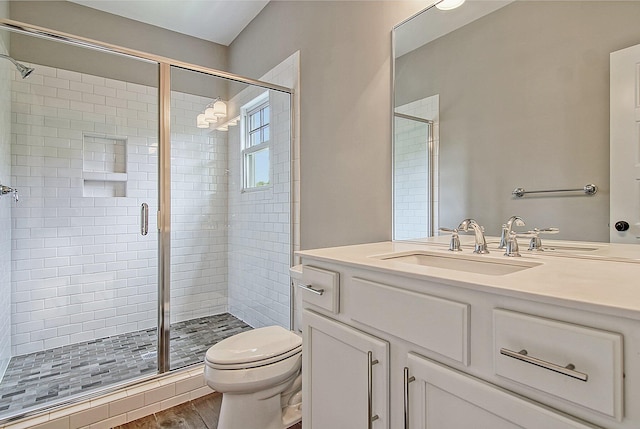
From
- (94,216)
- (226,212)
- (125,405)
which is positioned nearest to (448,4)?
(226,212)

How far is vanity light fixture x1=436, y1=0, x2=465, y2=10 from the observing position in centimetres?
145

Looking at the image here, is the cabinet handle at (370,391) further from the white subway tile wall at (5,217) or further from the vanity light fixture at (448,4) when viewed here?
the white subway tile wall at (5,217)

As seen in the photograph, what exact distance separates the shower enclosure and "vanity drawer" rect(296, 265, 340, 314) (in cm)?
120

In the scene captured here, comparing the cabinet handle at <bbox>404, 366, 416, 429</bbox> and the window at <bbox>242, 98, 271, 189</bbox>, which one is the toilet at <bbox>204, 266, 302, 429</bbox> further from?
the window at <bbox>242, 98, 271, 189</bbox>

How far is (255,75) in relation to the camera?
284cm

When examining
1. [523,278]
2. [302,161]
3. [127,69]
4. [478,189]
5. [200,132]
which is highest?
[127,69]

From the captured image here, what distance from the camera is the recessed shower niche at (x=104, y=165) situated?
8.16 ft

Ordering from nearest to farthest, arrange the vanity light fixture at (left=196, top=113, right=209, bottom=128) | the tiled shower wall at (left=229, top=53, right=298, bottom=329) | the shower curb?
1. the shower curb
2. the tiled shower wall at (left=229, top=53, right=298, bottom=329)
3. the vanity light fixture at (left=196, top=113, right=209, bottom=128)

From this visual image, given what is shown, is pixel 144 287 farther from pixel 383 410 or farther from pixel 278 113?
pixel 383 410

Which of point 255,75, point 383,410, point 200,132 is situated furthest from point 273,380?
point 255,75

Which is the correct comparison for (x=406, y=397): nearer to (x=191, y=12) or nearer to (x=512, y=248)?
(x=512, y=248)

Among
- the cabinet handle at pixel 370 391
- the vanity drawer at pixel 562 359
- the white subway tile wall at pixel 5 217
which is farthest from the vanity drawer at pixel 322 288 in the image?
the white subway tile wall at pixel 5 217

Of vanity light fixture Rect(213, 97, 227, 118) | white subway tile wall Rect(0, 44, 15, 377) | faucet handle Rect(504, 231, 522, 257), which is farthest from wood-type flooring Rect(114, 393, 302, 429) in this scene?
vanity light fixture Rect(213, 97, 227, 118)

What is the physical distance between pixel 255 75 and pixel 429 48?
67.2 inches
